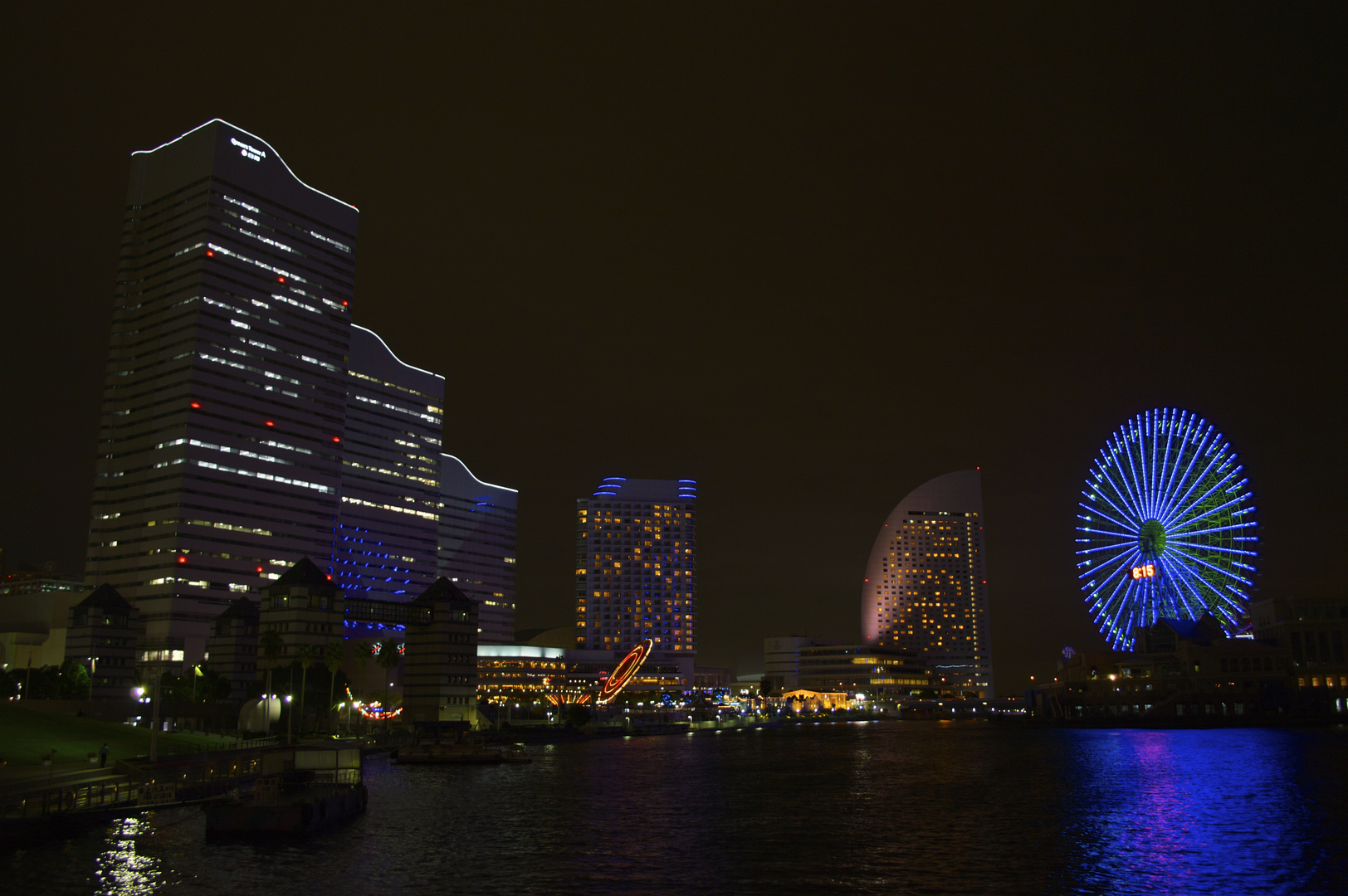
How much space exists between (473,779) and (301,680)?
49976mm

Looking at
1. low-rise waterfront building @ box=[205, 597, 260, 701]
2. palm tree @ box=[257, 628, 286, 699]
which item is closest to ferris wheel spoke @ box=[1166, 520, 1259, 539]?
palm tree @ box=[257, 628, 286, 699]

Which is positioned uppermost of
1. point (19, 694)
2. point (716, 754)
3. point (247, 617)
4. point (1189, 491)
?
point (1189, 491)

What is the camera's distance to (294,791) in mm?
62562

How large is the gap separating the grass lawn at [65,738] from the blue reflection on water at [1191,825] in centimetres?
7331

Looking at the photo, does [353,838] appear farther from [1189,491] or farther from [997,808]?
[1189,491]

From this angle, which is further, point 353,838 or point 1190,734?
point 1190,734

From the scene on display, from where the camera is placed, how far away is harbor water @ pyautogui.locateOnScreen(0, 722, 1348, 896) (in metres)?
45.2

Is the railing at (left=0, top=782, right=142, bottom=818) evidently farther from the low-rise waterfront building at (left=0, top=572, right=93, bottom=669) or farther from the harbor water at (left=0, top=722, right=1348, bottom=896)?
the low-rise waterfront building at (left=0, top=572, right=93, bottom=669)

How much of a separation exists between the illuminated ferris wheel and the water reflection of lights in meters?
152

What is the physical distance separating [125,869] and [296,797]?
1451 cm

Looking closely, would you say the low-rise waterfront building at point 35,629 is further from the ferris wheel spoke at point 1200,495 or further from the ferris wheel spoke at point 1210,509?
the ferris wheel spoke at point 1210,509

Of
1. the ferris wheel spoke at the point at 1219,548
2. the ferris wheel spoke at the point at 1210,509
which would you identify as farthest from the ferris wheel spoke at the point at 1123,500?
the ferris wheel spoke at the point at 1210,509

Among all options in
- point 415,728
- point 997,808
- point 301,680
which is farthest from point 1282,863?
point 301,680

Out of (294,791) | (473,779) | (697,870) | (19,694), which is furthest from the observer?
(19,694)
